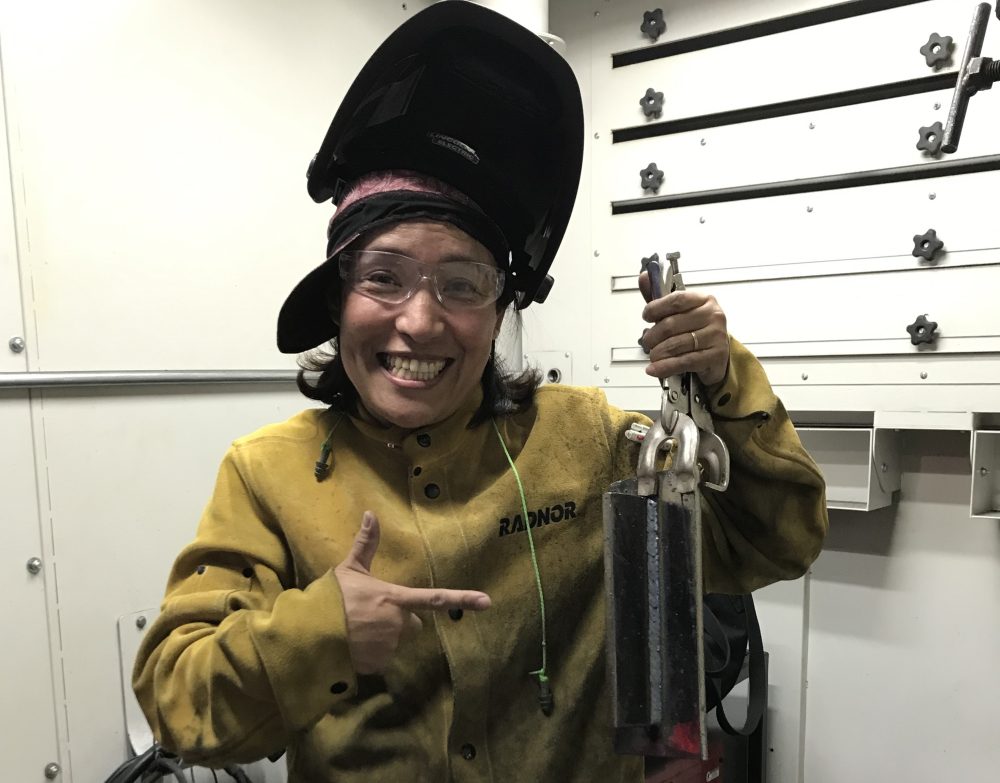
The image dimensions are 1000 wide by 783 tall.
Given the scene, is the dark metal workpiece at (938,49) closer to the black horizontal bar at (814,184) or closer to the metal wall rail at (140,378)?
the black horizontal bar at (814,184)

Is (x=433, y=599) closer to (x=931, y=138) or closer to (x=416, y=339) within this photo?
(x=416, y=339)

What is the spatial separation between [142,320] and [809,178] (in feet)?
5.38

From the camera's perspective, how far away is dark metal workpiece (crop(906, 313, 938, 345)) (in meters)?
1.69

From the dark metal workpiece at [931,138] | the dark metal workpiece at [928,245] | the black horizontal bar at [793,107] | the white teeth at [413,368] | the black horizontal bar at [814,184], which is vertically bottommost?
the white teeth at [413,368]

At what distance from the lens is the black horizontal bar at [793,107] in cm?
170

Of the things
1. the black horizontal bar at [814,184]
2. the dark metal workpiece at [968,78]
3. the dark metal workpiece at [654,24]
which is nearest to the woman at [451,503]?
the dark metal workpiece at [968,78]

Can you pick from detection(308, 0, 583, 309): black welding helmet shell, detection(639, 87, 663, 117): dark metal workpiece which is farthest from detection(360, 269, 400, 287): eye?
detection(639, 87, 663, 117): dark metal workpiece

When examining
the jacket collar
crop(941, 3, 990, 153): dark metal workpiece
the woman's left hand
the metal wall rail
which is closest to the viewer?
the woman's left hand

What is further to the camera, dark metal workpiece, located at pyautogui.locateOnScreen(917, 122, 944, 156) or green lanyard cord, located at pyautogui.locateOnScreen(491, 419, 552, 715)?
dark metal workpiece, located at pyautogui.locateOnScreen(917, 122, 944, 156)

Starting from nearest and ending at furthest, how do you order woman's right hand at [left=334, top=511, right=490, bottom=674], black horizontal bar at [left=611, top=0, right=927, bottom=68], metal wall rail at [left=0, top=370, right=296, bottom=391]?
woman's right hand at [left=334, top=511, right=490, bottom=674] < metal wall rail at [left=0, top=370, right=296, bottom=391] < black horizontal bar at [left=611, top=0, right=927, bottom=68]

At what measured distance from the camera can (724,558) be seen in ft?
3.25

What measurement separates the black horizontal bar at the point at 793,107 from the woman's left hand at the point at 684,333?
1.29 meters

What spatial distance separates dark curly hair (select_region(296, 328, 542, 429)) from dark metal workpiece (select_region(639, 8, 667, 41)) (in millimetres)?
1422

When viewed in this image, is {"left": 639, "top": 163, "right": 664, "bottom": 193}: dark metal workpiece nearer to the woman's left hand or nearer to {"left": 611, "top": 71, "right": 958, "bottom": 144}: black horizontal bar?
{"left": 611, "top": 71, "right": 958, "bottom": 144}: black horizontal bar
